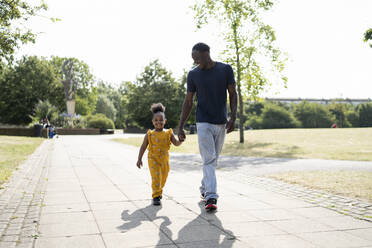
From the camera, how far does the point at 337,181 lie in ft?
23.1

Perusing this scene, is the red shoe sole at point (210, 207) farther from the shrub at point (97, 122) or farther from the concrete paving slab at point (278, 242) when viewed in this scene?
the shrub at point (97, 122)

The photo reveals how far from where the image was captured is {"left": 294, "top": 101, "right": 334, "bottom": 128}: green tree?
89.9 metres

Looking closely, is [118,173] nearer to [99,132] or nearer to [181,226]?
[181,226]

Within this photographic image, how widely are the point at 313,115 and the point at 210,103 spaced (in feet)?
301

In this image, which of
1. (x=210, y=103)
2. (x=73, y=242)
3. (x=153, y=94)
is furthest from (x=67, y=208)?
(x=153, y=94)

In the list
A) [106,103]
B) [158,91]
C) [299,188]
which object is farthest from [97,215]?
[106,103]

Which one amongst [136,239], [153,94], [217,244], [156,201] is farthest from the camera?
[153,94]

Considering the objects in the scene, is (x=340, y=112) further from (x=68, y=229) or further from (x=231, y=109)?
(x=68, y=229)

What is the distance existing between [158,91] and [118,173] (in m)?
50.8

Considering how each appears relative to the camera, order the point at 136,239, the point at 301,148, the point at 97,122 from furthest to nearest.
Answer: the point at 97,122
the point at 301,148
the point at 136,239

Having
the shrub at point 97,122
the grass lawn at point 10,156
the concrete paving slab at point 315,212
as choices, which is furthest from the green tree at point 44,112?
the concrete paving slab at point 315,212

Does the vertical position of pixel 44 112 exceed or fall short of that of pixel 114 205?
A: it exceeds it

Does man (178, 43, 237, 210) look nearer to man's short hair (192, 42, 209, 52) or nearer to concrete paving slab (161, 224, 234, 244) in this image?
man's short hair (192, 42, 209, 52)

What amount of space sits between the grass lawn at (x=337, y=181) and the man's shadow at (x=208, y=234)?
261cm
